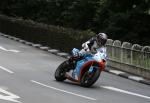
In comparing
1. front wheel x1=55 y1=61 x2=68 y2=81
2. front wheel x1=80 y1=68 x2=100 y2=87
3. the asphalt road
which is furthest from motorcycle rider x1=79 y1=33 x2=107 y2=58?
the asphalt road

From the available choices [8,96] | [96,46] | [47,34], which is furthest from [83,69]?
[47,34]

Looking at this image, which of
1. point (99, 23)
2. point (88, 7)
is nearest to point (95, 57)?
point (99, 23)

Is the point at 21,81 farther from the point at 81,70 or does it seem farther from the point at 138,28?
the point at 138,28

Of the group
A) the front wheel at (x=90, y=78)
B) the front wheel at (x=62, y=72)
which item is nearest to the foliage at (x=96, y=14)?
the front wheel at (x=62, y=72)

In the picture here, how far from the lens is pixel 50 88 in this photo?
1579cm

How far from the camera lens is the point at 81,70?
16734mm

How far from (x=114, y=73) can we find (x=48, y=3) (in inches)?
993

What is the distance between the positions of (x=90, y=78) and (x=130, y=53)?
16.4 feet


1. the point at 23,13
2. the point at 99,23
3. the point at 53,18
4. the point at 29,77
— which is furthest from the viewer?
the point at 23,13

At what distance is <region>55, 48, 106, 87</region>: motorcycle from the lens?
16.4 meters

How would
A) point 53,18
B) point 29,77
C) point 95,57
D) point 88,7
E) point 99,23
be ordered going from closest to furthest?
point 95,57, point 29,77, point 99,23, point 88,7, point 53,18

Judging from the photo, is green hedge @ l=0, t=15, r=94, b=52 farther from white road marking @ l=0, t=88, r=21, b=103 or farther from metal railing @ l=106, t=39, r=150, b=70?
white road marking @ l=0, t=88, r=21, b=103

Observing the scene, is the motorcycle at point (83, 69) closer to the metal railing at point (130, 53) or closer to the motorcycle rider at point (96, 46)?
the motorcycle rider at point (96, 46)

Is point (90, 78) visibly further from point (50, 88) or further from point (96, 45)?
point (50, 88)
